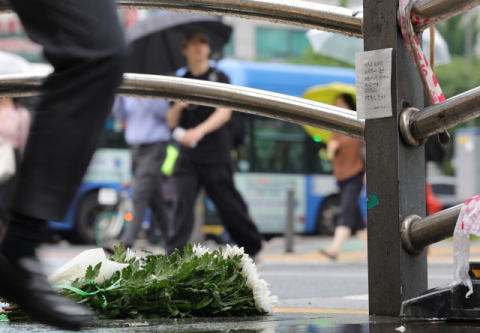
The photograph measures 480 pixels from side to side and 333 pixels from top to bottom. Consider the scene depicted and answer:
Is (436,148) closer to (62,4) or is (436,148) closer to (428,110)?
(428,110)

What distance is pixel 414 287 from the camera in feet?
6.95

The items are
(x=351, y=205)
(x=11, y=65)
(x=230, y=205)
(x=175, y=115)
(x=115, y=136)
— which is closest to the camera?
(x=230, y=205)

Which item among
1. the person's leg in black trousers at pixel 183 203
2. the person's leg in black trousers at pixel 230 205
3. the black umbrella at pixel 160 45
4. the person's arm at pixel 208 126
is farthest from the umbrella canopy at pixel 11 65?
the person's leg in black trousers at pixel 230 205

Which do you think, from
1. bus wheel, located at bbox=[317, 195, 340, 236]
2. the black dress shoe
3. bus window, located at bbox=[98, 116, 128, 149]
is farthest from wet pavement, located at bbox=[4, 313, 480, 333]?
bus wheel, located at bbox=[317, 195, 340, 236]

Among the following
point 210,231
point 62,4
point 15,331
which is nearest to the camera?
point 62,4

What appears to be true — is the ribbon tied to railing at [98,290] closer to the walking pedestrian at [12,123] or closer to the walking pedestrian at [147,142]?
the walking pedestrian at [147,142]

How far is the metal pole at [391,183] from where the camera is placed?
2.07 metres

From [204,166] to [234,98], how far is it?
10.2ft

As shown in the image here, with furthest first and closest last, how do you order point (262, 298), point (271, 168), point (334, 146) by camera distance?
point (271, 168)
point (334, 146)
point (262, 298)

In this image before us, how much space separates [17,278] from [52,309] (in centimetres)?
9

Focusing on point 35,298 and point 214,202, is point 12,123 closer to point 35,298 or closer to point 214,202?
point 214,202

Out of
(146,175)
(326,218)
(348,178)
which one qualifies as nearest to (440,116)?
(146,175)

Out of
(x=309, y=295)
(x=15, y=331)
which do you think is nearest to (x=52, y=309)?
(x=15, y=331)

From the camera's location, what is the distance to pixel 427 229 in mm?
2041
